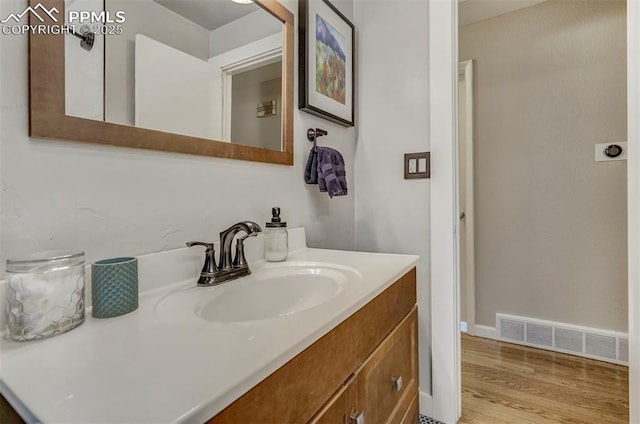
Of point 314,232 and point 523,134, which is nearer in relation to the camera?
point 314,232

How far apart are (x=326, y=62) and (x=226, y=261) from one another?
994mm

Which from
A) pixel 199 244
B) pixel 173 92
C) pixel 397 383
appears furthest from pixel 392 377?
pixel 173 92

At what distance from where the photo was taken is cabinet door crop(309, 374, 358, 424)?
53 centimetres

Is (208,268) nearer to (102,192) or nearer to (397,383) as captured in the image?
(102,192)

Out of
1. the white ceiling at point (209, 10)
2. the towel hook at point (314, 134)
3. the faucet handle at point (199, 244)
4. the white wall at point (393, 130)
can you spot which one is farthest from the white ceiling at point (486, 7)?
the faucet handle at point (199, 244)

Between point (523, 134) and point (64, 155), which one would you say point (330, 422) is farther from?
point (523, 134)

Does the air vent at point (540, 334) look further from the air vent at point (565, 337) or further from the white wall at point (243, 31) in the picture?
the white wall at point (243, 31)

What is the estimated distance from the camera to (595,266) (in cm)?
192

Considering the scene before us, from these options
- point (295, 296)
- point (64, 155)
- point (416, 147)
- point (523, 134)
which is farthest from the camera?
point (523, 134)

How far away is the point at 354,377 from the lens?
0.64 m

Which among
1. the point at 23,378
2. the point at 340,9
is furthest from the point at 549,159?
the point at 23,378

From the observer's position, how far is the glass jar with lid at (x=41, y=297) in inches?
18.4

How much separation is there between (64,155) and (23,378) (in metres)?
0.41

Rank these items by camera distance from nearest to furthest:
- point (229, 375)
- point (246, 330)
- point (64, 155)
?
point (229, 375) → point (246, 330) → point (64, 155)
